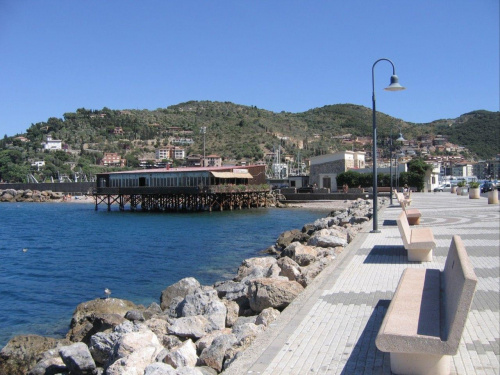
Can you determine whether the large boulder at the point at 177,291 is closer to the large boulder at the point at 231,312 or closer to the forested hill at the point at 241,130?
the large boulder at the point at 231,312

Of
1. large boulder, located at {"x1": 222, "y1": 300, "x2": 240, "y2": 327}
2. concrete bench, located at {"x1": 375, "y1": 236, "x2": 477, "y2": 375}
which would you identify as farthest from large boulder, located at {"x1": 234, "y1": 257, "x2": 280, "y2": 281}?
concrete bench, located at {"x1": 375, "y1": 236, "x2": 477, "y2": 375}

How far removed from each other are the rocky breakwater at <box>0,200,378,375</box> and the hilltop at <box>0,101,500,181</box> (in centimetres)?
11211

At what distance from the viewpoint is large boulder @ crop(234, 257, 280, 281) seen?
1170 centimetres

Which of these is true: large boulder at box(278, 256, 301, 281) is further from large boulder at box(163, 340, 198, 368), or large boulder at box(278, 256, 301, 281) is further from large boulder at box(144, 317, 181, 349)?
large boulder at box(163, 340, 198, 368)

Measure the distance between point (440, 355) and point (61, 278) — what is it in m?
15.4

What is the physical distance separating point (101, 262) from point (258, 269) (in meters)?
10.7

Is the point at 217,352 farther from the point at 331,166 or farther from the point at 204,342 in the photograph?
the point at 331,166

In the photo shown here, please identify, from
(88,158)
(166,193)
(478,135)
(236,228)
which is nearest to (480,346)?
(236,228)

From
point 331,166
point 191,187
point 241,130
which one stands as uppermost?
point 241,130

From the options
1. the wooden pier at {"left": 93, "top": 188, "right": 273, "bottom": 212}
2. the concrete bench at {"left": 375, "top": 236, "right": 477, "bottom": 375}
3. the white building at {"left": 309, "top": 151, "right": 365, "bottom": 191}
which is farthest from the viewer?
the white building at {"left": 309, "top": 151, "right": 365, "bottom": 191}

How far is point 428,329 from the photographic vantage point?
4973mm

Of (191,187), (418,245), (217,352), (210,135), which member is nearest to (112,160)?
(210,135)

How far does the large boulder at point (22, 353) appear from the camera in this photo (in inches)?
340

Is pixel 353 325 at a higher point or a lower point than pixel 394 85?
lower
